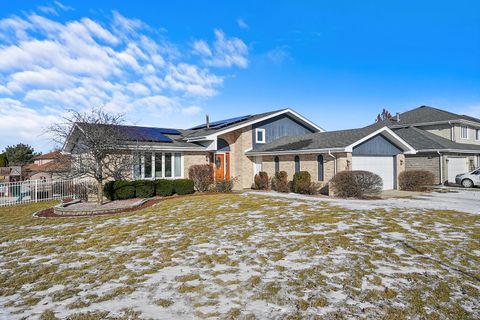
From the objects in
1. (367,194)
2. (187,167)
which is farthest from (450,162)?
(187,167)

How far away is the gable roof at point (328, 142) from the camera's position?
17.9 m

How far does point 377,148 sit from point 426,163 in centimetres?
723

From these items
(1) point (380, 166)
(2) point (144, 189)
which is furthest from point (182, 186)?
(1) point (380, 166)

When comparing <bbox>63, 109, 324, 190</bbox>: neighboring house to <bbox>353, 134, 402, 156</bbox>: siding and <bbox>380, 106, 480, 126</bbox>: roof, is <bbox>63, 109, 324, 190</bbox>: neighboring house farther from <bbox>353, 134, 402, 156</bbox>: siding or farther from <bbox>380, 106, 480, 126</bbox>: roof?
<bbox>380, 106, 480, 126</bbox>: roof

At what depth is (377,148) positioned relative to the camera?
19.6 meters

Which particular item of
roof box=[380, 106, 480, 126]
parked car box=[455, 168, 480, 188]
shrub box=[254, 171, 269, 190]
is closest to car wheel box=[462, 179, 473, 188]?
A: parked car box=[455, 168, 480, 188]

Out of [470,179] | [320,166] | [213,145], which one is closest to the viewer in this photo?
[320,166]

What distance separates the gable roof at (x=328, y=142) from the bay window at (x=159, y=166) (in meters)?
5.71

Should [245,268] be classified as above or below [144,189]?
below

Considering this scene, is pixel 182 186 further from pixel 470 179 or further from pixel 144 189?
pixel 470 179

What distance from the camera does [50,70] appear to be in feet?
52.4

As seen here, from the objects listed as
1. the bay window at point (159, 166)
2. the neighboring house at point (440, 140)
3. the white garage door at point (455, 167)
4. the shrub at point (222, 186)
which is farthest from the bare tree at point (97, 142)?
the white garage door at point (455, 167)

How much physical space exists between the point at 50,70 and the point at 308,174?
53.2ft

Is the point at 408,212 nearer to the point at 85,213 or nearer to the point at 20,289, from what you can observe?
the point at 20,289
